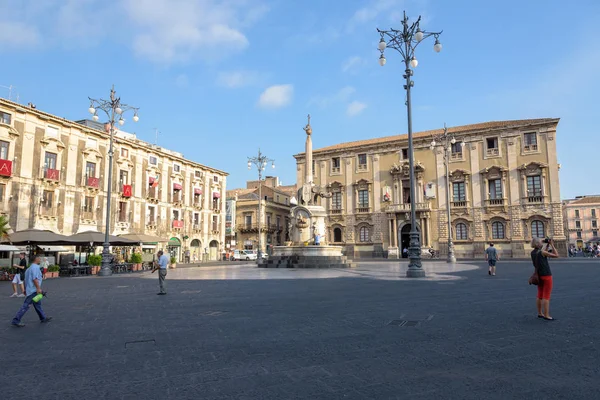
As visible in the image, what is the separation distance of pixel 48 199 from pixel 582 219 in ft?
345

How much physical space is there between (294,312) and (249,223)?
51.0 meters

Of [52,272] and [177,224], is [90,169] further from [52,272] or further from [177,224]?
[52,272]

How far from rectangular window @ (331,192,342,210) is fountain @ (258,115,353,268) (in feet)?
72.3

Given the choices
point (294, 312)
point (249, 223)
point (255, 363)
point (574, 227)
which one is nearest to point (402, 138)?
point (249, 223)

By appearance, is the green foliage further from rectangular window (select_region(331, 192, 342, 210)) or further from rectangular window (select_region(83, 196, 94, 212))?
rectangular window (select_region(331, 192, 342, 210))

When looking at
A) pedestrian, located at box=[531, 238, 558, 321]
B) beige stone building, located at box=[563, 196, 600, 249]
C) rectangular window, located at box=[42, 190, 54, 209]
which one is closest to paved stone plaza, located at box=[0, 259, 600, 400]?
pedestrian, located at box=[531, 238, 558, 321]

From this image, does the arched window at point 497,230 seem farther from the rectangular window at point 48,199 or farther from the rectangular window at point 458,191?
the rectangular window at point 48,199

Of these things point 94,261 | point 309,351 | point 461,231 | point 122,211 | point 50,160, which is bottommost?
point 309,351

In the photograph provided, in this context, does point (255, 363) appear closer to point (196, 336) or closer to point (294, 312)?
Answer: point (196, 336)

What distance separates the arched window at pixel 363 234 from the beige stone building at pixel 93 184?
1714 cm

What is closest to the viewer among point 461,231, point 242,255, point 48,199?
point 48,199

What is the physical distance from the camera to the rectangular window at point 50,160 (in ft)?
99.4

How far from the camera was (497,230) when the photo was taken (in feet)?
140

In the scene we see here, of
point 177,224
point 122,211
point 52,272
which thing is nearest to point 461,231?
point 177,224
